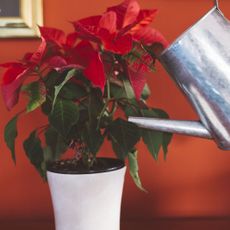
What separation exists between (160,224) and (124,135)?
0.96 feet

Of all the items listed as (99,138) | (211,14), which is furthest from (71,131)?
(211,14)

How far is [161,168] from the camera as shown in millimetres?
922

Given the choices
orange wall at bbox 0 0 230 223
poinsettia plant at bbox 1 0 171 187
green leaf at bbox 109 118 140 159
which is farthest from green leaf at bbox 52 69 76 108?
orange wall at bbox 0 0 230 223

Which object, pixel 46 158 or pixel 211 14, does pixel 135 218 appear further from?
pixel 211 14

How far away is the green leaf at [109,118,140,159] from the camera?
0.67 m

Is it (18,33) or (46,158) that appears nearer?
(46,158)

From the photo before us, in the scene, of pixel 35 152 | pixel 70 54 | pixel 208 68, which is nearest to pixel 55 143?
pixel 35 152

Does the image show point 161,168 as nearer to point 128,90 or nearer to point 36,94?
point 128,90

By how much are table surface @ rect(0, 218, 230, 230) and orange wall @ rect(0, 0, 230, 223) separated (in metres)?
0.04

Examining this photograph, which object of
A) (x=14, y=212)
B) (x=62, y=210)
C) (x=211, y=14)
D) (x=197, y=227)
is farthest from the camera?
(x=14, y=212)

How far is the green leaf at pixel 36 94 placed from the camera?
633mm

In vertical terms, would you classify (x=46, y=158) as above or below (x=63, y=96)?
below

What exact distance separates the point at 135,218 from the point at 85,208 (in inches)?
11.7

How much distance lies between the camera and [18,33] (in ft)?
2.92
